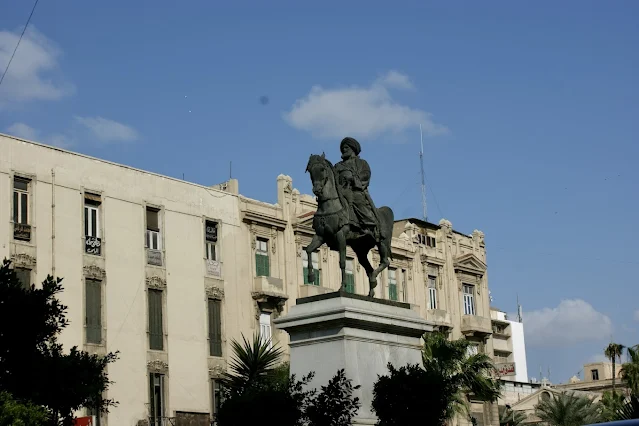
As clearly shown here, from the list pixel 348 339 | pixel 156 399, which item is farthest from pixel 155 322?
pixel 348 339

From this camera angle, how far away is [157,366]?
1897 inches

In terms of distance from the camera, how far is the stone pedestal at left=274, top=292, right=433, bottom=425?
21.2m

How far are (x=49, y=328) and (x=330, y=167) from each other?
6260 mm

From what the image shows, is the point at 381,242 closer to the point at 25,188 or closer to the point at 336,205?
the point at 336,205

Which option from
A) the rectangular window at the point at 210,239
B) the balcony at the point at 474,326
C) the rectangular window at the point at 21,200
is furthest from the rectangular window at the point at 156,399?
the balcony at the point at 474,326

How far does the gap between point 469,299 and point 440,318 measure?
4.81 metres

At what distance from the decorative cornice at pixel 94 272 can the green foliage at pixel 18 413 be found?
2797cm

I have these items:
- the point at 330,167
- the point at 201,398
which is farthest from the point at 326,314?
the point at 201,398

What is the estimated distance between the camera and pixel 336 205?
22578mm

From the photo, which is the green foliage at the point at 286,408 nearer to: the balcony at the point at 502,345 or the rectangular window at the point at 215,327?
the rectangular window at the point at 215,327

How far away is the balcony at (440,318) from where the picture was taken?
63.4 m

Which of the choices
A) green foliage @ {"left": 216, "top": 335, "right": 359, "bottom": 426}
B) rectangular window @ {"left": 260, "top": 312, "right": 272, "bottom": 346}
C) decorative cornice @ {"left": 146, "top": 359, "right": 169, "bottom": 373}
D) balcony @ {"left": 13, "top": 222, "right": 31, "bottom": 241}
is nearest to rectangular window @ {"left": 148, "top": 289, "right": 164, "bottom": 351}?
decorative cornice @ {"left": 146, "top": 359, "right": 169, "bottom": 373}

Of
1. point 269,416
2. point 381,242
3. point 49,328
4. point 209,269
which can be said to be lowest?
point 269,416

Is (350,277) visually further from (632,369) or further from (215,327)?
(632,369)
